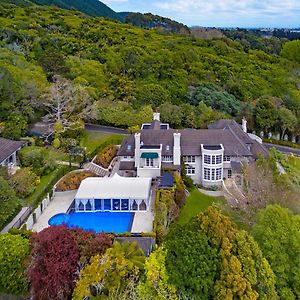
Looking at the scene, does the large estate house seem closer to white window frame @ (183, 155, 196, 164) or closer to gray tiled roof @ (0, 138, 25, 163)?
white window frame @ (183, 155, 196, 164)

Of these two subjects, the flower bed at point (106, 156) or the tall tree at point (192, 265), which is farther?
the flower bed at point (106, 156)

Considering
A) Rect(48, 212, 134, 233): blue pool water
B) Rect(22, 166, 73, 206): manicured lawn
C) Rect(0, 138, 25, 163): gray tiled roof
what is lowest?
Rect(48, 212, 134, 233): blue pool water

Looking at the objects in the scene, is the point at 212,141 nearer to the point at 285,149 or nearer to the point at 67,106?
the point at 67,106

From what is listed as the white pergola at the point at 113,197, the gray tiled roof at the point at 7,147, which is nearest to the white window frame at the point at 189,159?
the white pergola at the point at 113,197

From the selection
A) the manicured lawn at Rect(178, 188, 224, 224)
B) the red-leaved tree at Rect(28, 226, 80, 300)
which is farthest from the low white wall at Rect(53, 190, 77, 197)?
the red-leaved tree at Rect(28, 226, 80, 300)

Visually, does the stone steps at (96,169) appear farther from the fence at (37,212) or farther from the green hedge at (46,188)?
the fence at (37,212)
